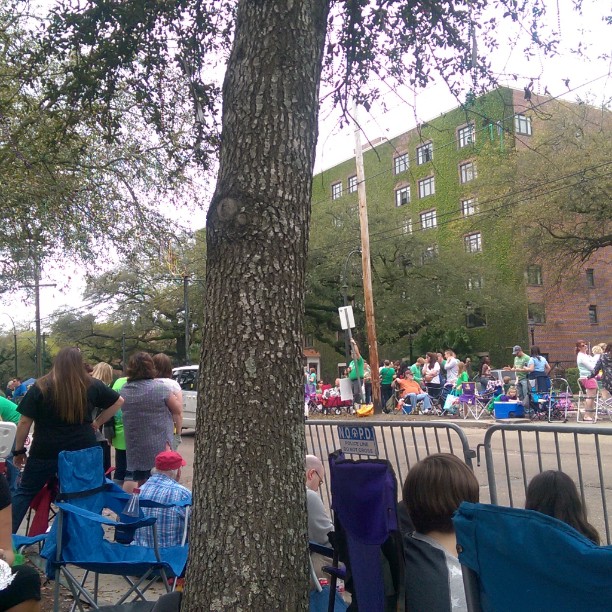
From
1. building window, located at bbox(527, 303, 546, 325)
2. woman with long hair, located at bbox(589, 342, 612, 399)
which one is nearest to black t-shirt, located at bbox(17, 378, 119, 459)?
woman with long hair, located at bbox(589, 342, 612, 399)

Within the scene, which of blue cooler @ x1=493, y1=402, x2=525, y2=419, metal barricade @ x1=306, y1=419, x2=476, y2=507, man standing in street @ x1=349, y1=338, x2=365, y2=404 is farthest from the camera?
man standing in street @ x1=349, y1=338, x2=365, y2=404

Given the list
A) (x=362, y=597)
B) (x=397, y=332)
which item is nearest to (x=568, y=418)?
(x=362, y=597)

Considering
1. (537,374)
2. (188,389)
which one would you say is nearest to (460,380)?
(537,374)

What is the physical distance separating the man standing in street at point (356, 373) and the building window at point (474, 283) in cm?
1833

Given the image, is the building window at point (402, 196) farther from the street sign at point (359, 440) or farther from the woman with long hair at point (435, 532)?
the woman with long hair at point (435, 532)

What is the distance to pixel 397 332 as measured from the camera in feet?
130

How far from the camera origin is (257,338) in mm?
2975

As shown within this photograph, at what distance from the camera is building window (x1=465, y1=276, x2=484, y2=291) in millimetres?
40531

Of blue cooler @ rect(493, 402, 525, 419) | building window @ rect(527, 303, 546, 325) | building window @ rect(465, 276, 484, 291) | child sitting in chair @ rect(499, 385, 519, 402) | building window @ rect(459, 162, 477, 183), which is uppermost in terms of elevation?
building window @ rect(459, 162, 477, 183)

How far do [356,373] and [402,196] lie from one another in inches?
1199

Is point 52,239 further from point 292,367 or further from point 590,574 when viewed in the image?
point 590,574

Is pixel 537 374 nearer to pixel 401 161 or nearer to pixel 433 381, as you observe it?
pixel 433 381

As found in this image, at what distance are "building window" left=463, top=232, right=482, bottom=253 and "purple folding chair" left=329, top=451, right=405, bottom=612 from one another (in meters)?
42.5

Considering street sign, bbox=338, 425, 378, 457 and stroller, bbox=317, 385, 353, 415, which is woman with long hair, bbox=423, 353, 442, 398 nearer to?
stroller, bbox=317, 385, 353, 415
